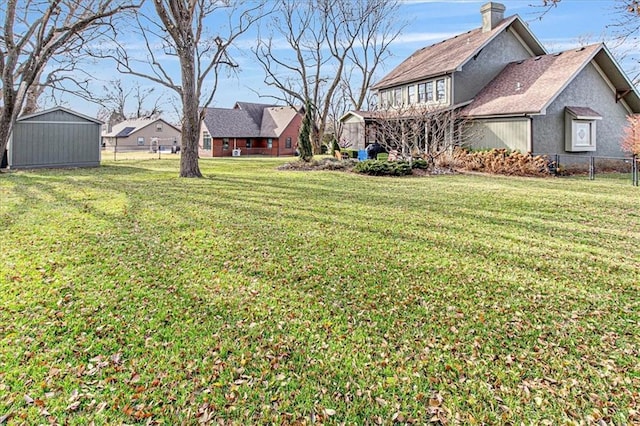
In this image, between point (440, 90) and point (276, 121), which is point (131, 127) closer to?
point (276, 121)

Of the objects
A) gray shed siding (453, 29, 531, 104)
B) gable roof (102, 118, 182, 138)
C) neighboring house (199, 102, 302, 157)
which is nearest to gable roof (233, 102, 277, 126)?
neighboring house (199, 102, 302, 157)

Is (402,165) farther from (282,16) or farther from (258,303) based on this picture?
(282,16)

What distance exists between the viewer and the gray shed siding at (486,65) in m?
22.5

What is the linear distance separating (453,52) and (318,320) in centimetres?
2410

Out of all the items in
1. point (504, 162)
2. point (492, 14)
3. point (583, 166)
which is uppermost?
point (492, 14)

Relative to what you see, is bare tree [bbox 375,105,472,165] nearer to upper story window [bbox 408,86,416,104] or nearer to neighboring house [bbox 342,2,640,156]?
neighboring house [bbox 342,2,640,156]

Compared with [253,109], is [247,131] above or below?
below

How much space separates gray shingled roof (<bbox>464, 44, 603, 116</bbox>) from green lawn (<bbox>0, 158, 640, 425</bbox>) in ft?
40.1

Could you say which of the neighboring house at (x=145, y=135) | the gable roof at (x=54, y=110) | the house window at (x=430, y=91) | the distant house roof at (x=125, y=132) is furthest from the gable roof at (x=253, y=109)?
the gable roof at (x=54, y=110)

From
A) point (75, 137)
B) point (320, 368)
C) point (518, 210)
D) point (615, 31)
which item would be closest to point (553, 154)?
point (518, 210)

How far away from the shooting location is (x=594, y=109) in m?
19.3

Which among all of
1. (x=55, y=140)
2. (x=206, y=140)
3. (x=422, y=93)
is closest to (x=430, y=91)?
(x=422, y=93)

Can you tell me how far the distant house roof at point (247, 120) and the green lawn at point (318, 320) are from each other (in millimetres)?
34231

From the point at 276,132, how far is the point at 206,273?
1539 inches
